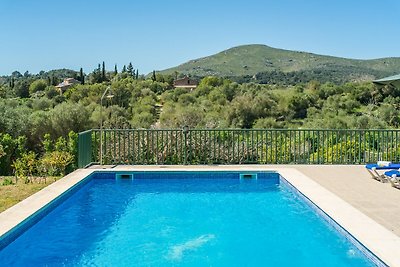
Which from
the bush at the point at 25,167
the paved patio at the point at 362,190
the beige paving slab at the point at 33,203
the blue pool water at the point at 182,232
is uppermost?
the bush at the point at 25,167

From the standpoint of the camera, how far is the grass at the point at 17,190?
603 centimetres

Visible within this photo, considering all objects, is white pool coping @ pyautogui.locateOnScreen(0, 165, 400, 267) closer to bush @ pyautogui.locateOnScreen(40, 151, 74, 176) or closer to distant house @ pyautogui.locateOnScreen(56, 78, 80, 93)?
bush @ pyautogui.locateOnScreen(40, 151, 74, 176)

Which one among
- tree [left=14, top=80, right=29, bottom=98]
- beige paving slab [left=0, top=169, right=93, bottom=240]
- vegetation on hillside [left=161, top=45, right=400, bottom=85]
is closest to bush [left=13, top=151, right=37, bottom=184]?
beige paving slab [left=0, top=169, right=93, bottom=240]

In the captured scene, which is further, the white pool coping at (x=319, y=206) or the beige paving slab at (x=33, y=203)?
the beige paving slab at (x=33, y=203)

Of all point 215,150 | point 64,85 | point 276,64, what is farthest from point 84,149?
point 276,64

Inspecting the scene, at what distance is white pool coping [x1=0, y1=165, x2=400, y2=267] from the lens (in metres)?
4.10

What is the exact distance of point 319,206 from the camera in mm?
5871

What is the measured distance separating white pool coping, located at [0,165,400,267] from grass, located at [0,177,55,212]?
0.17 meters

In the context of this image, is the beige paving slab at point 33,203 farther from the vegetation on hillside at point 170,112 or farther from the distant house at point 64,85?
the distant house at point 64,85

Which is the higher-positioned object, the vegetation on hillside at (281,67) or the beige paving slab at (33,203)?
the vegetation on hillside at (281,67)

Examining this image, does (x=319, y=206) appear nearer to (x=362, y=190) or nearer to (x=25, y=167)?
(x=362, y=190)

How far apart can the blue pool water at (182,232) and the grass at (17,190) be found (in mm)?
556

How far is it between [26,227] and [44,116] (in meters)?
14.3

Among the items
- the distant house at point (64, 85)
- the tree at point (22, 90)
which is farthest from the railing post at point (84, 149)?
the tree at point (22, 90)
